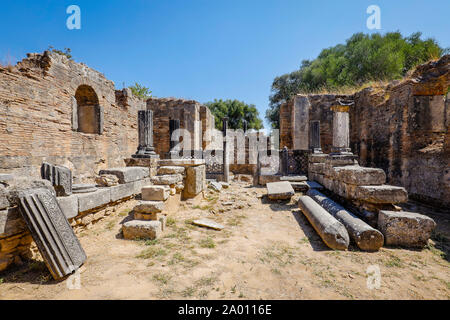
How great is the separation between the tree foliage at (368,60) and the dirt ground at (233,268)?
14681 millimetres

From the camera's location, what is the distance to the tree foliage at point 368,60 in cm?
1431

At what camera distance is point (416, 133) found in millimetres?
7074

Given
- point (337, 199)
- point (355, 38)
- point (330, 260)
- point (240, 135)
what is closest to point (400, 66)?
point (355, 38)

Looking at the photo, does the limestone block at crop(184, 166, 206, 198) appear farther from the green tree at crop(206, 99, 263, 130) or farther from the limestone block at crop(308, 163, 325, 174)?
the green tree at crop(206, 99, 263, 130)

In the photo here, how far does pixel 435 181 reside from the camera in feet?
19.2

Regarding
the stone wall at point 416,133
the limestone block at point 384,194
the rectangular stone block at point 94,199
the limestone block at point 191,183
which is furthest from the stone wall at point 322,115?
the rectangular stone block at point 94,199

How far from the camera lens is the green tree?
108 feet

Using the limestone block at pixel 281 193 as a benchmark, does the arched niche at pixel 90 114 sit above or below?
above

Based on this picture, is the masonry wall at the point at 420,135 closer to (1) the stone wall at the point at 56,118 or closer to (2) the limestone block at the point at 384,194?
(2) the limestone block at the point at 384,194

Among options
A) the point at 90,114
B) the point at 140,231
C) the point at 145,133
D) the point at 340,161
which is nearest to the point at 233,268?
the point at 140,231

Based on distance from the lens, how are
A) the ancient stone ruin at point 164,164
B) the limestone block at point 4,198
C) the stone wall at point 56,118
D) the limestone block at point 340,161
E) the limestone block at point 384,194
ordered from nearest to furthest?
the limestone block at point 4,198
the ancient stone ruin at point 164,164
the limestone block at point 384,194
the stone wall at point 56,118
the limestone block at point 340,161

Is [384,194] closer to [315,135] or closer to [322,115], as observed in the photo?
[315,135]

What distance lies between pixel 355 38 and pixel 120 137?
22169 mm

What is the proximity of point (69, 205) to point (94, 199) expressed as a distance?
54 cm
